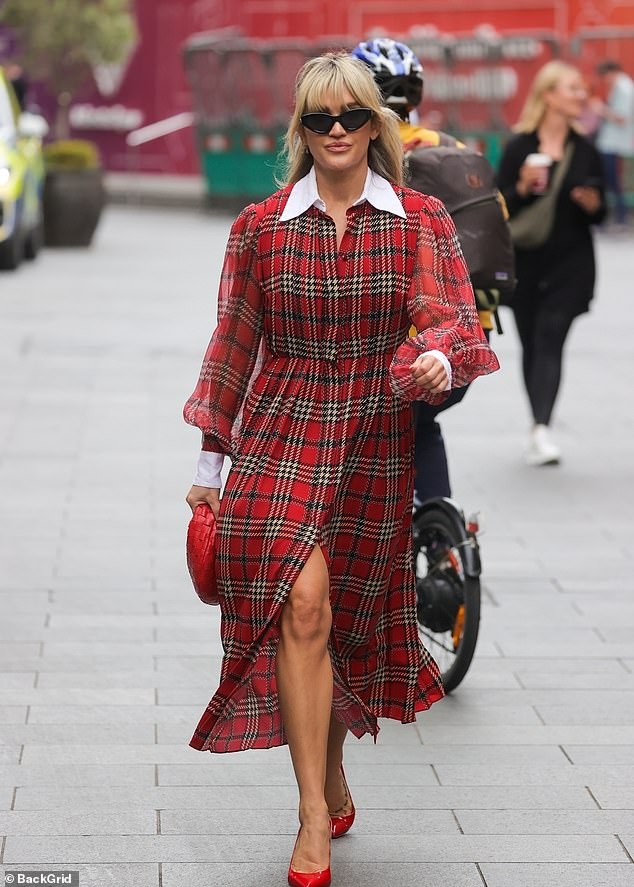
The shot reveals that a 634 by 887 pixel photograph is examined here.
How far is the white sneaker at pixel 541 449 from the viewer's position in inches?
331

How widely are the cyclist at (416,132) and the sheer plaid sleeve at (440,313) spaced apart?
0.82m

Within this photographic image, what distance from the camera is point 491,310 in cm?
509

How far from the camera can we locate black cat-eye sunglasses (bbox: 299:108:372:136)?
144 inches

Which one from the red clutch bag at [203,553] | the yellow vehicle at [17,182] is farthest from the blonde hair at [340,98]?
the yellow vehicle at [17,182]

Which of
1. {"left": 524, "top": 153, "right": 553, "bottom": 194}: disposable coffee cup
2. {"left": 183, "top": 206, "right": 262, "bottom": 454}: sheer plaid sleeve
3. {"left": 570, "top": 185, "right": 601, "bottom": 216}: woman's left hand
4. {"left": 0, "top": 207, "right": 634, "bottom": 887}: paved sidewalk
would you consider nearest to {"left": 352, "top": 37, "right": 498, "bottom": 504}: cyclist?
{"left": 0, "top": 207, "right": 634, "bottom": 887}: paved sidewalk

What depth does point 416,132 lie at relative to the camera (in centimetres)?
498

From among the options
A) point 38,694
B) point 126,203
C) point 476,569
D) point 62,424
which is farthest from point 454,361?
point 126,203

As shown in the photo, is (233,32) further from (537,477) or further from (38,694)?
(38,694)

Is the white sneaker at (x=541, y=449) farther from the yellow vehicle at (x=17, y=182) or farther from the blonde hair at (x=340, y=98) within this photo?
the yellow vehicle at (x=17, y=182)

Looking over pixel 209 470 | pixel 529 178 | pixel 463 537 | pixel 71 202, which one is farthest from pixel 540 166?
pixel 71 202

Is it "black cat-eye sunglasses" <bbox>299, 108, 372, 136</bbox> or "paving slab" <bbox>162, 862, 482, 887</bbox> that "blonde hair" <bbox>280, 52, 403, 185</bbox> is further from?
"paving slab" <bbox>162, 862, 482, 887</bbox>

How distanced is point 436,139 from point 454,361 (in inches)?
58.0

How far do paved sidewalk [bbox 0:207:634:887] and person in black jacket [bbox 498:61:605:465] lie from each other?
0.44 metres

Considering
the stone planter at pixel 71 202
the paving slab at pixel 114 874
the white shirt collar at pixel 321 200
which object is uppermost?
the white shirt collar at pixel 321 200
